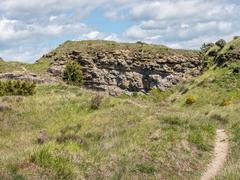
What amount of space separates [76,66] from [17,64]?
30.4 ft

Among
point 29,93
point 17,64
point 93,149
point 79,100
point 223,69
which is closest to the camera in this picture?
point 93,149

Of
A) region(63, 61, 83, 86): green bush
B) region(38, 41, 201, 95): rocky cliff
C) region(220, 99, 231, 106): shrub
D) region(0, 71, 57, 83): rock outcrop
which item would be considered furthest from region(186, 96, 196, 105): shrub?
region(38, 41, 201, 95): rocky cliff

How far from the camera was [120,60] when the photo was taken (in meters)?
81.8

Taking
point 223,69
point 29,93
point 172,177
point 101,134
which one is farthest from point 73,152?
point 223,69

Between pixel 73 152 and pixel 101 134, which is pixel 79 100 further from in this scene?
pixel 73 152

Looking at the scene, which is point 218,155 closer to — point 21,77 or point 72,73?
point 21,77

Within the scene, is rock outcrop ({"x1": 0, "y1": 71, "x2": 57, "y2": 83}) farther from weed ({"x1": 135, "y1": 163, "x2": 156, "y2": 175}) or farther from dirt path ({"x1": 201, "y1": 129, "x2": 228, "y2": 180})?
weed ({"x1": 135, "y1": 163, "x2": 156, "y2": 175})

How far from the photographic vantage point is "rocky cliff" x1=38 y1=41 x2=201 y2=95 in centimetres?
8119

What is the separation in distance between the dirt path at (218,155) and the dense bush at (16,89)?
20.7 metres

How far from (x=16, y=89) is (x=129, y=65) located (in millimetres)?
40483

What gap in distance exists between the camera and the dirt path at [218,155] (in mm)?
18300

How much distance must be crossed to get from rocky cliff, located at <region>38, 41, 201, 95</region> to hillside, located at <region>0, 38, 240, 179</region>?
2865 cm

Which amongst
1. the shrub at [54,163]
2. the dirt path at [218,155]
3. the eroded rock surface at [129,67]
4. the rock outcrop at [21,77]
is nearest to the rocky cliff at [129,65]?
the eroded rock surface at [129,67]

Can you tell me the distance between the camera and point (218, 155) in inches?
857
